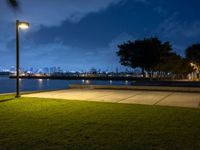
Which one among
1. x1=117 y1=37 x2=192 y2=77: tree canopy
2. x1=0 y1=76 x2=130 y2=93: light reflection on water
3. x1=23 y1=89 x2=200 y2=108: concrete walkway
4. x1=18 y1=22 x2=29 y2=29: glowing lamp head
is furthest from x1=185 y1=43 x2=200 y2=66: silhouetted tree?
x1=18 y1=22 x2=29 y2=29: glowing lamp head

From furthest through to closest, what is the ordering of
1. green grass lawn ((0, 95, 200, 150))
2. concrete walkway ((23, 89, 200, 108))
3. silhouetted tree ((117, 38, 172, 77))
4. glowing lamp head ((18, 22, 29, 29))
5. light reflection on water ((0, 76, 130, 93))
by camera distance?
light reflection on water ((0, 76, 130, 93)) < silhouetted tree ((117, 38, 172, 77)) < glowing lamp head ((18, 22, 29, 29)) < concrete walkway ((23, 89, 200, 108)) < green grass lawn ((0, 95, 200, 150))

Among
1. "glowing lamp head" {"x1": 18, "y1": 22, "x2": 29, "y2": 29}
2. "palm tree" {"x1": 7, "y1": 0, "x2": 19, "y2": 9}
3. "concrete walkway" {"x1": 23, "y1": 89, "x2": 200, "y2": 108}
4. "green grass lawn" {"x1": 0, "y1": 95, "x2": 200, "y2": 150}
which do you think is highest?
"palm tree" {"x1": 7, "y1": 0, "x2": 19, "y2": 9}

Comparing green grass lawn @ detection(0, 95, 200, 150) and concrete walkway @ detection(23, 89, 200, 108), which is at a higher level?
concrete walkway @ detection(23, 89, 200, 108)

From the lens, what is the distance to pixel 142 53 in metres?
51.6

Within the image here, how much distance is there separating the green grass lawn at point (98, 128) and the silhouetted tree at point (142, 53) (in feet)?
129

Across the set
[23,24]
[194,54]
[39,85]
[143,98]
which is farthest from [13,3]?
[39,85]

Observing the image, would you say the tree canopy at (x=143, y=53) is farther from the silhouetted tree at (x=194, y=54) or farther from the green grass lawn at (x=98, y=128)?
the green grass lawn at (x=98, y=128)

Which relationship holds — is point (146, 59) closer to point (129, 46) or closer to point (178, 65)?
point (129, 46)

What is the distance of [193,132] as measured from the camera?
8.30 meters

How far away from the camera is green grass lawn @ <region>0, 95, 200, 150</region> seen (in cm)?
710

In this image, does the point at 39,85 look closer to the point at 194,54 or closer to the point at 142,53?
the point at 194,54

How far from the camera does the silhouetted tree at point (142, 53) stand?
51656mm

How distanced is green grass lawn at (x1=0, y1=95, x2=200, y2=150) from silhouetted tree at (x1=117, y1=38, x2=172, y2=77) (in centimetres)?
3934

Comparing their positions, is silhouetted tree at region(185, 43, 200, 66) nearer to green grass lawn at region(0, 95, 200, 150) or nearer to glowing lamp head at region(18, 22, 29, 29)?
glowing lamp head at region(18, 22, 29, 29)
